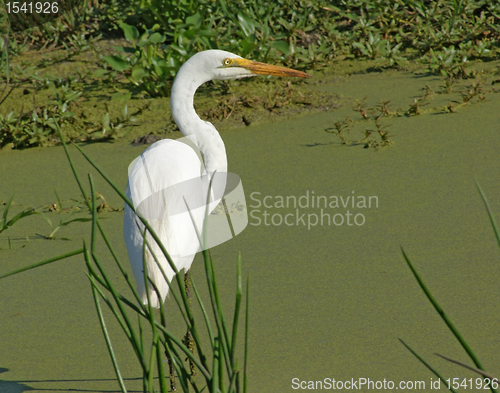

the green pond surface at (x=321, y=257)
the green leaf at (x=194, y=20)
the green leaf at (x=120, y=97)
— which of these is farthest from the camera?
the green leaf at (x=194, y=20)

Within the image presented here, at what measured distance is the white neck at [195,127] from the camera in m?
2.18

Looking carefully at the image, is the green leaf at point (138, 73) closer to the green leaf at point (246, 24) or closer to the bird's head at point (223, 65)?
the green leaf at point (246, 24)

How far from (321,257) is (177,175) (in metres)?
0.70

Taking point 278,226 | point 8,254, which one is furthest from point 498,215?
point 8,254

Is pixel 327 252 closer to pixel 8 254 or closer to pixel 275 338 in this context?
pixel 275 338

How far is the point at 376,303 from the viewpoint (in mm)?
2016

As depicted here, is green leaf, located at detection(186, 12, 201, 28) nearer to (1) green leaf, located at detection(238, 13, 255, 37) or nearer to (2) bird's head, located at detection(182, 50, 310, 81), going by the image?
(1) green leaf, located at detection(238, 13, 255, 37)

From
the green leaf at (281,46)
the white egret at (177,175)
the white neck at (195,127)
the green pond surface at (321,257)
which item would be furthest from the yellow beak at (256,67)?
the green leaf at (281,46)

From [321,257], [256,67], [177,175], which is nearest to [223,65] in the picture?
[256,67]

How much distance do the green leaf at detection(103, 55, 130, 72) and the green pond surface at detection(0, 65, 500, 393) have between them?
0.62 m

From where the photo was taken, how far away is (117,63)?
4020 millimetres

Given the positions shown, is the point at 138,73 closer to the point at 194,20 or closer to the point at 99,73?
the point at 99,73

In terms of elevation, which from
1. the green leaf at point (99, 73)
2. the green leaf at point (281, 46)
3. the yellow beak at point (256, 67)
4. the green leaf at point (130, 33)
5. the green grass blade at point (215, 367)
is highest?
the green leaf at point (130, 33)

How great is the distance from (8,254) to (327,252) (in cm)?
133
